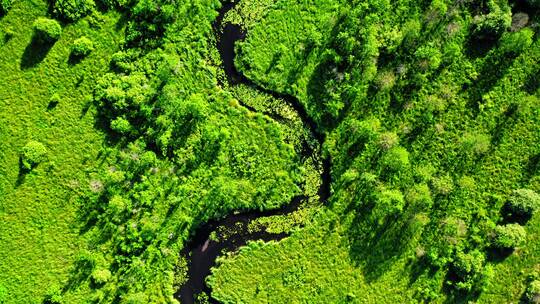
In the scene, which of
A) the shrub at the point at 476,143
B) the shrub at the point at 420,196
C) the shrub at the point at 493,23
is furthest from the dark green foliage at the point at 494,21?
the shrub at the point at 420,196

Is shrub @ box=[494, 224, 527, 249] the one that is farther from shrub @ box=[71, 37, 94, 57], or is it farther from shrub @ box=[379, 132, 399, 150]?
shrub @ box=[71, 37, 94, 57]

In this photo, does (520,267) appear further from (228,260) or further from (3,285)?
(3,285)

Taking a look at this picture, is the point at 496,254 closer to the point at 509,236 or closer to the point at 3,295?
the point at 509,236

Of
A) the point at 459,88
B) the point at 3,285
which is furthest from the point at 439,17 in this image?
the point at 3,285

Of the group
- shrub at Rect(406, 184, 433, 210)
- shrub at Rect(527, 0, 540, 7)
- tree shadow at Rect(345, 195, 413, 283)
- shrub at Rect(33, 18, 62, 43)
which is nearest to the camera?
shrub at Rect(33, 18, 62, 43)

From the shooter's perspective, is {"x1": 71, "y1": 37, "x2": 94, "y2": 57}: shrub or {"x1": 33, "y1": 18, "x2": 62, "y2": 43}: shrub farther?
{"x1": 71, "y1": 37, "x2": 94, "y2": 57}: shrub

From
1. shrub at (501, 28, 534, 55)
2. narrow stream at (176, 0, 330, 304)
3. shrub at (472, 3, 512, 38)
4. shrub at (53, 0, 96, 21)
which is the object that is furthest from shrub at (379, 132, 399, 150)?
shrub at (53, 0, 96, 21)

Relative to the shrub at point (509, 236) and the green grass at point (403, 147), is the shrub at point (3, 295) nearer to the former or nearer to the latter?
the green grass at point (403, 147)
